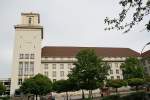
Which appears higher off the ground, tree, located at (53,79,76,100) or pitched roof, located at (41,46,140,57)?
pitched roof, located at (41,46,140,57)

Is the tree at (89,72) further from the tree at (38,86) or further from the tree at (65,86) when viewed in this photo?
the tree at (38,86)

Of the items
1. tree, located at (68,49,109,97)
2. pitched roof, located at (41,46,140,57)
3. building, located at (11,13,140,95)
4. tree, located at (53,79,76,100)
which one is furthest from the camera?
pitched roof, located at (41,46,140,57)

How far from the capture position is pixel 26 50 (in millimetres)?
66625

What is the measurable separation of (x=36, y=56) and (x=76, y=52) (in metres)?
16.2

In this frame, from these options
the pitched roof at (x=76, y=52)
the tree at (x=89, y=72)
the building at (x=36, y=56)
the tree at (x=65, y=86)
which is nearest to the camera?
the tree at (x=89, y=72)

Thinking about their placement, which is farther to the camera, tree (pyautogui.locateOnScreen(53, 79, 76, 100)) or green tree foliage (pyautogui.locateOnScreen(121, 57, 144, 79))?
green tree foliage (pyautogui.locateOnScreen(121, 57, 144, 79))

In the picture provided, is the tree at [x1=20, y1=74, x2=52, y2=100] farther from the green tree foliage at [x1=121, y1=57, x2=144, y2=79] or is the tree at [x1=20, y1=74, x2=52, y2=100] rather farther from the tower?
the green tree foliage at [x1=121, y1=57, x2=144, y2=79]

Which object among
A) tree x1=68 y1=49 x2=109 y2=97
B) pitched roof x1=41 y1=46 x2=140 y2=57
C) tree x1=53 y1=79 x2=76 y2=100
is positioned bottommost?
tree x1=53 y1=79 x2=76 y2=100

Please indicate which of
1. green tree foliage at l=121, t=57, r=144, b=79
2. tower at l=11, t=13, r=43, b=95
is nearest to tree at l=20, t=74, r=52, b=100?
tower at l=11, t=13, r=43, b=95

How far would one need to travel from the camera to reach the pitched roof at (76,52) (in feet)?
247

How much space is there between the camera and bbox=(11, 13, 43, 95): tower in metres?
63.6

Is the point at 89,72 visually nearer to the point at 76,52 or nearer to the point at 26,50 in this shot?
the point at 26,50

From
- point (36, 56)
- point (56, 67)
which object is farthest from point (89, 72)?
point (56, 67)

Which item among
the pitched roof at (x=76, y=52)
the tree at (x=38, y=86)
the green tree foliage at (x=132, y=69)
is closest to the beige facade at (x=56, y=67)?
the pitched roof at (x=76, y=52)
